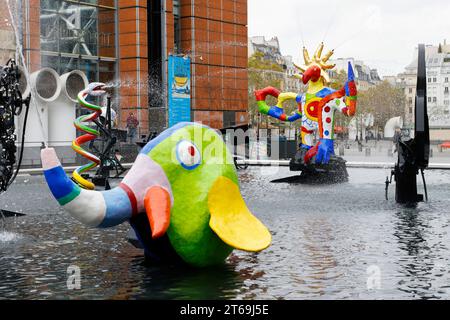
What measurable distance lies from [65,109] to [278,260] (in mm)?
30809

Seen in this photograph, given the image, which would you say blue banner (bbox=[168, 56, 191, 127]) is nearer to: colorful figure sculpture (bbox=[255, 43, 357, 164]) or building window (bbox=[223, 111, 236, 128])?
building window (bbox=[223, 111, 236, 128])

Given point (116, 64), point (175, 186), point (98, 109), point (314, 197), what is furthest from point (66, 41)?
point (175, 186)

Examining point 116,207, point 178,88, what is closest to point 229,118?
point 178,88

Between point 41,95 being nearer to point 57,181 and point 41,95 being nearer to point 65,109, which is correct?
point 65,109

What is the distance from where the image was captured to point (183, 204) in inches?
348

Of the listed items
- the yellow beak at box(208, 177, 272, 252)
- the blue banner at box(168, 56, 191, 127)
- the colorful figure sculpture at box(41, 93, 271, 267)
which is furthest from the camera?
the blue banner at box(168, 56, 191, 127)

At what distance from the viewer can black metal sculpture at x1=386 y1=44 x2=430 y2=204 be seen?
52.6ft

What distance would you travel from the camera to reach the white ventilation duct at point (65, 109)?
38.3 meters

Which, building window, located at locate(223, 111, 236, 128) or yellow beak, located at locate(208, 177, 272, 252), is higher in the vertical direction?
building window, located at locate(223, 111, 236, 128)

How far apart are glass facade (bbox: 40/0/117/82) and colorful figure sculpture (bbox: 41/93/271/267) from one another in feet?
110

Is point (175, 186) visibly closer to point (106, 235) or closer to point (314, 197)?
point (106, 235)

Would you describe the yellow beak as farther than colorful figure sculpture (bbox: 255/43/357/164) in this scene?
No

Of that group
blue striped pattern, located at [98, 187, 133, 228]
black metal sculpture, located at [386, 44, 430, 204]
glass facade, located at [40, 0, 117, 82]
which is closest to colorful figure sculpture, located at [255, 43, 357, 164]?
black metal sculpture, located at [386, 44, 430, 204]

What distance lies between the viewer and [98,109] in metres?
21.2
